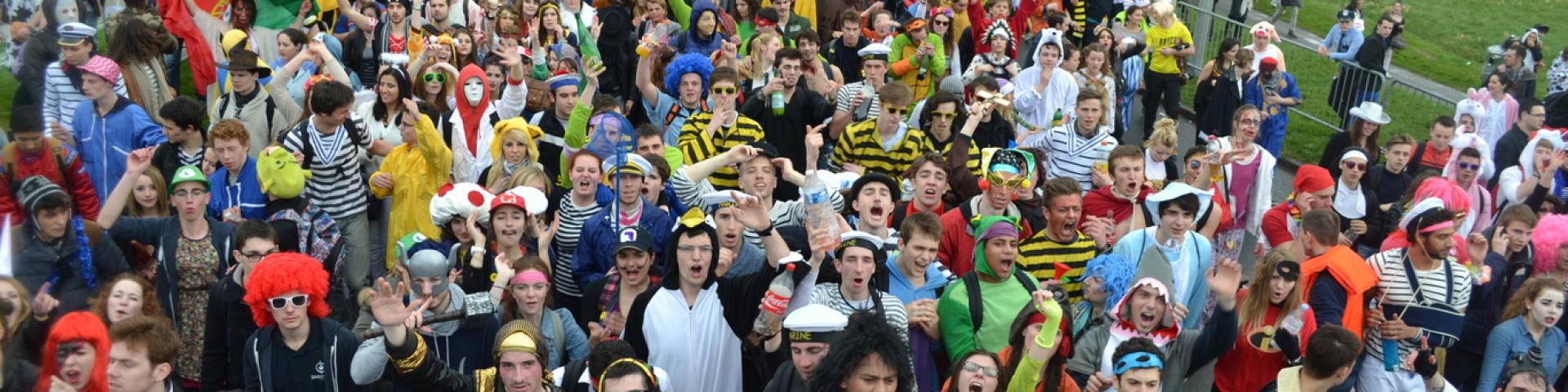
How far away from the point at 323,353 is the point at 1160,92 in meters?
9.65

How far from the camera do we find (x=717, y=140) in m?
8.91

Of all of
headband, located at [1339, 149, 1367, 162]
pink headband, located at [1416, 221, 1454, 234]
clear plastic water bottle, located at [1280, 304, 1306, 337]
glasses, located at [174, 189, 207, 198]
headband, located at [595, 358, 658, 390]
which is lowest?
headband, located at [595, 358, 658, 390]

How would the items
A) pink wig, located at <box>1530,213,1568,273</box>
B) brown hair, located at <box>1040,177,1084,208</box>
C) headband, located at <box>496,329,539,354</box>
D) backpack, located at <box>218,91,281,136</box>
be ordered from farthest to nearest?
backpack, located at <box>218,91,281,136</box>
pink wig, located at <box>1530,213,1568,273</box>
brown hair, located at <box>1040,177,1084,208</box>
headband, located at <box>496,329,539,354</box>

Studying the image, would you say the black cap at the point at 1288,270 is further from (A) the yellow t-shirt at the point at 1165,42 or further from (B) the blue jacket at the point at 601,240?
(A) the yellow t-shirt at the point at 1165,42

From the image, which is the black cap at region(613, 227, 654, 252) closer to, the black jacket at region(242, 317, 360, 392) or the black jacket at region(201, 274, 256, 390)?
the black jacket at region(242, 317, 360, 392)

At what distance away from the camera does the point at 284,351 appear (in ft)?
19.0

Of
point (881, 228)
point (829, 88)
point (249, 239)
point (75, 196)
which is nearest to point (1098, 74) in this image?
point (829, 88)

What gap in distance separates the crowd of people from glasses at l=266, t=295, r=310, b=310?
1 centimetres

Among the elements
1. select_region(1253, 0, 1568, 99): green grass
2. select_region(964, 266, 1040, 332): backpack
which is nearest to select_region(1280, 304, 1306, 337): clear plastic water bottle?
select_region(964, 266, 1040, 332): backpack

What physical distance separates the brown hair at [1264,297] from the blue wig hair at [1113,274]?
1.96ft

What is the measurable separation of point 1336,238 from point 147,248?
19.8ft

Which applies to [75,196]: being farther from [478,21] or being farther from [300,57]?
[478,21]

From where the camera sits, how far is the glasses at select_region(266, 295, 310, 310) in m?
5.72

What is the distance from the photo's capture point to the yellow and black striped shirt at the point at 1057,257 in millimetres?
7344
